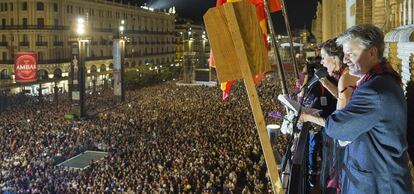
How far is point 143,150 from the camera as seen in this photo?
18.0 meters

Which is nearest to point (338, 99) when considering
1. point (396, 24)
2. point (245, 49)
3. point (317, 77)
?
point (317, 77)

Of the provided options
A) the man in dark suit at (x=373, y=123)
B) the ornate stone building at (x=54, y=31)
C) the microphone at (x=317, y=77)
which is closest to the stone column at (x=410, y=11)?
the microphone at (x=317, y=77)

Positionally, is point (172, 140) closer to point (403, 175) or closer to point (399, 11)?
point (399, 11)

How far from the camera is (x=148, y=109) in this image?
28672 millimetres

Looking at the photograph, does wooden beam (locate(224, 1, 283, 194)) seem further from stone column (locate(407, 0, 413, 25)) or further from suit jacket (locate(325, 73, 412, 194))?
stone column (locate(407, 0, 413, 25))

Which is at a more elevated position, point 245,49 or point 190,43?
point 190,43

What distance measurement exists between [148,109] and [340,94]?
83.2 ft

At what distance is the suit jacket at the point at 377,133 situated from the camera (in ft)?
8.28

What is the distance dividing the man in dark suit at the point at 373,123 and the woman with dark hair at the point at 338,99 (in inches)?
11.2

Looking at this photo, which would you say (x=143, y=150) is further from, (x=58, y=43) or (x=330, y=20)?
(x=58, y=43)

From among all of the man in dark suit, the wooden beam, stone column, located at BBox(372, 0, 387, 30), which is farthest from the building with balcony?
the man in dark suit

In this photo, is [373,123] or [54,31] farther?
[54,31]

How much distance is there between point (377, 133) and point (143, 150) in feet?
→ 52.1

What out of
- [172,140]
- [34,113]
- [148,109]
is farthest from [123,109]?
[172,140]
